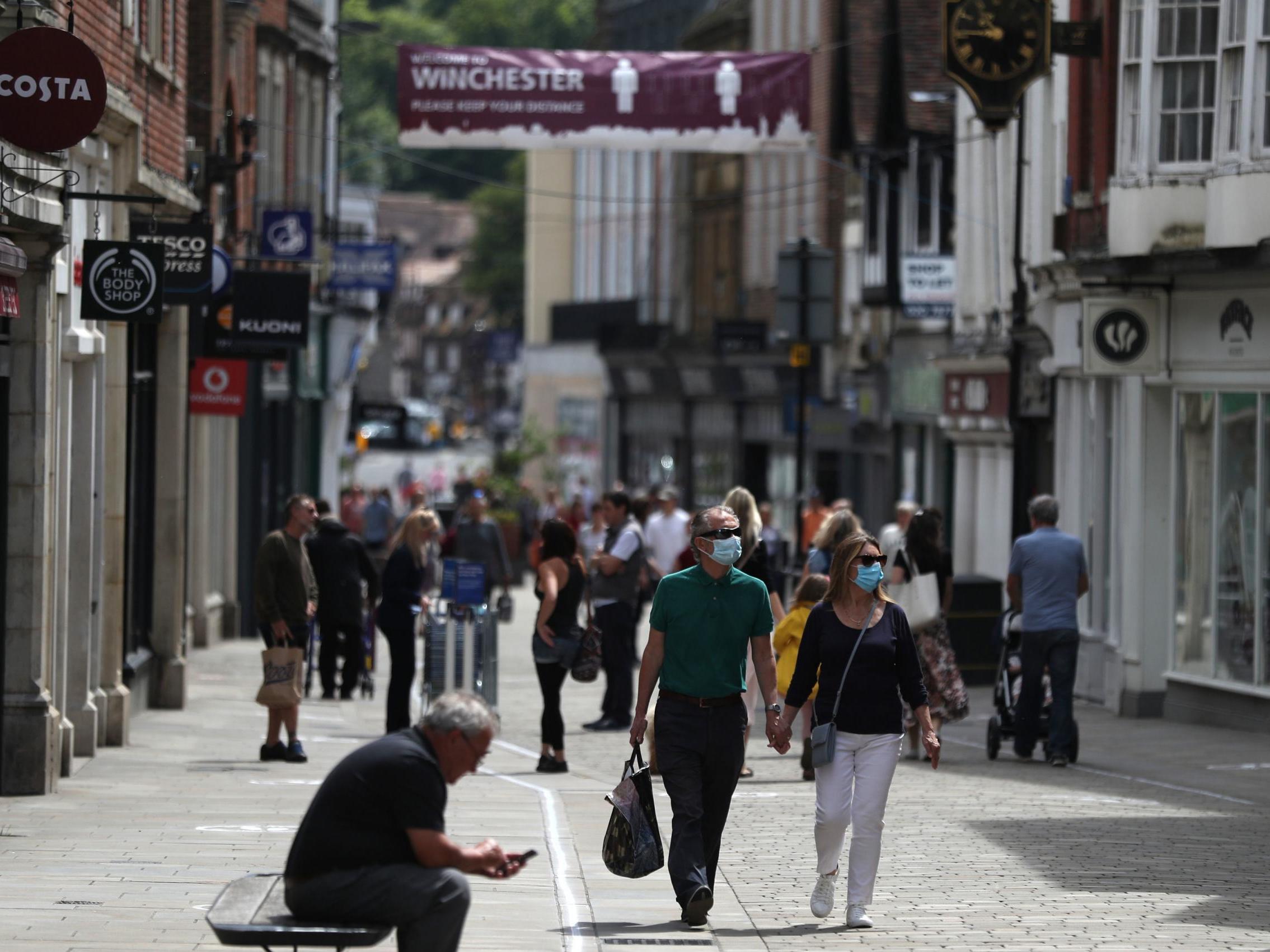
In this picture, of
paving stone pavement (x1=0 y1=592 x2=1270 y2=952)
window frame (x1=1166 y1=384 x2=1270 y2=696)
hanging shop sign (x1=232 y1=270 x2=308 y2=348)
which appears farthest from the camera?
hanging shop sign (x1=232 y1=270 x2=308 y2=348)

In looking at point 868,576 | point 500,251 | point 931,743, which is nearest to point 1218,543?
point 931,743

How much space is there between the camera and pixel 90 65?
12.1m

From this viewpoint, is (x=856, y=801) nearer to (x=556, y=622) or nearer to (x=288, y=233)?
(x=556, y=622)

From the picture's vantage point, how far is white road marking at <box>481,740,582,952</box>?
9.83 m

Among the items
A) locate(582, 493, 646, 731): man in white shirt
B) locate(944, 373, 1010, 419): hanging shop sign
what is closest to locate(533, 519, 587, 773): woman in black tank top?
locate(582, 493, 646, 731): man in white shirt

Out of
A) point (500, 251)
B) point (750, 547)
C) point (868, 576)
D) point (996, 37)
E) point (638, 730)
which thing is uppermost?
point (500, 251)

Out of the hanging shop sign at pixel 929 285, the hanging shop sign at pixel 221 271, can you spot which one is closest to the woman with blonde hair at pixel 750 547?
the hanging shop sign at pixel 221 271

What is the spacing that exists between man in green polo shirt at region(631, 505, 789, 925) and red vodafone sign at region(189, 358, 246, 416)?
14.4 metres

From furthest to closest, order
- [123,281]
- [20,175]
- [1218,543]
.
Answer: [1218,543]
[123,281]
[20,175]

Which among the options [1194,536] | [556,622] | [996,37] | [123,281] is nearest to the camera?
[123,281]

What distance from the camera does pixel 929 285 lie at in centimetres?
3238

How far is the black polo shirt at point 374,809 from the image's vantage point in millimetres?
7207

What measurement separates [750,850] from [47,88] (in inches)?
211

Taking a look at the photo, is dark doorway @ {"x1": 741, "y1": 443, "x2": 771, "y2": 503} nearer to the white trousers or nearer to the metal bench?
the white trousers
